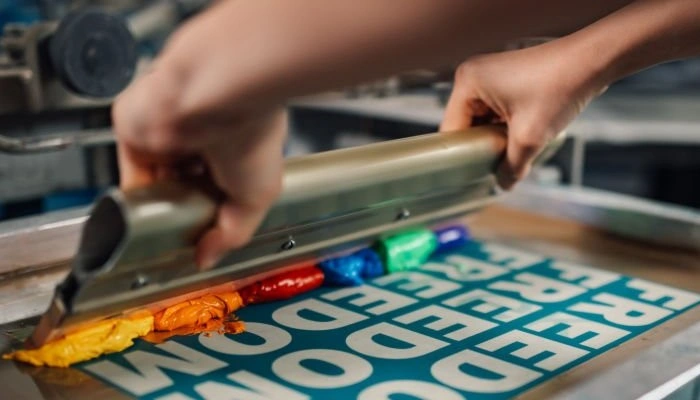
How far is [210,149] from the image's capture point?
0.66 m

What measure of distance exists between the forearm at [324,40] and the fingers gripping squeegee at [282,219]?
18 centimetres

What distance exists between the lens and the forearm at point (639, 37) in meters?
0.94

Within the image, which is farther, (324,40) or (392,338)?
(392,338)

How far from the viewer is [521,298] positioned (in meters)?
1.11

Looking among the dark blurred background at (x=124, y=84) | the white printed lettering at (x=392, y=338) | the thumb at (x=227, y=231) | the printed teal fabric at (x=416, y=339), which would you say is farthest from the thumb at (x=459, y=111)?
the thumb at (x=227, y=231)

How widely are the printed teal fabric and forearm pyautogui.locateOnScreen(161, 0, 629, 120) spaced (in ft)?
1.17

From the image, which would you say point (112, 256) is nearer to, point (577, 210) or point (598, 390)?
point (598, 390)

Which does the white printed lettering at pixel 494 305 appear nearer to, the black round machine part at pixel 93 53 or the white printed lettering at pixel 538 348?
the white printed lettering at pixel 538 348

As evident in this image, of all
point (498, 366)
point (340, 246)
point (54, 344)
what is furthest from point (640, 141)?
point (54, 344)

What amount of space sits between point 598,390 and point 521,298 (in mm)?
336

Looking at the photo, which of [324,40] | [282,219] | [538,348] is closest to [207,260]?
[282,219]

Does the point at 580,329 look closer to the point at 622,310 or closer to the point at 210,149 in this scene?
the point at 622,310

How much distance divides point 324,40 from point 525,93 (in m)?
0.56

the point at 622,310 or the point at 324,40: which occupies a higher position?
the point at 324,40
